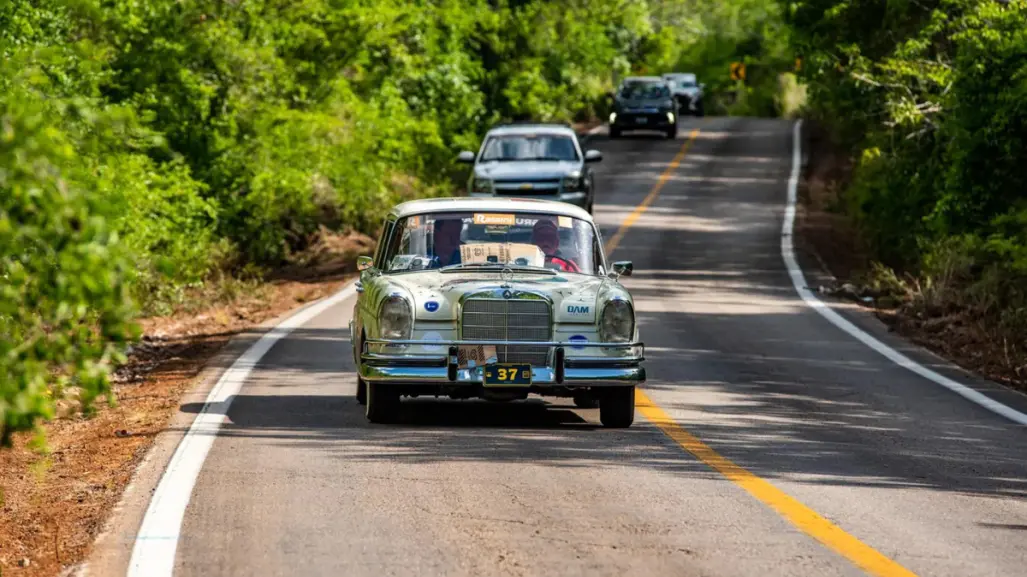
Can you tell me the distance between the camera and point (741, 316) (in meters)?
20.3

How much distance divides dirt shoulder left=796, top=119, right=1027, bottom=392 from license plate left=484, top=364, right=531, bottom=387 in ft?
19.6

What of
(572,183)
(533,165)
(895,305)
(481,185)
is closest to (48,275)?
(895,305)

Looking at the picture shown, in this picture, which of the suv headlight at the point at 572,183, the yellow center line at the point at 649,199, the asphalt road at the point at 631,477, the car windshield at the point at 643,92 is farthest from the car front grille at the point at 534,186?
the car windshield at the point at 643,92

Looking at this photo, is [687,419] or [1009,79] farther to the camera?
[1009,79]

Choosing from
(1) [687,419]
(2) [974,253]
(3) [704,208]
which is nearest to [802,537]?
(1) [687,419]

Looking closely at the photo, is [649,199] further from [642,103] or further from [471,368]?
[471,368]

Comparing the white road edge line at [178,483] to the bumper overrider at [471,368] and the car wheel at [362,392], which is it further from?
the bumper overrider at [471,368]

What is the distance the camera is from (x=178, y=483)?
30.3 feet

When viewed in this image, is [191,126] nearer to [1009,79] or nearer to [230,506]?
[1009,79]

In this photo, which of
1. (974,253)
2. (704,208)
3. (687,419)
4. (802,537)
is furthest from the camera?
(704,208)

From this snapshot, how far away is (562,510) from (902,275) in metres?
18.6

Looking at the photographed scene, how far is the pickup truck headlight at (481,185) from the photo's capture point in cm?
2652

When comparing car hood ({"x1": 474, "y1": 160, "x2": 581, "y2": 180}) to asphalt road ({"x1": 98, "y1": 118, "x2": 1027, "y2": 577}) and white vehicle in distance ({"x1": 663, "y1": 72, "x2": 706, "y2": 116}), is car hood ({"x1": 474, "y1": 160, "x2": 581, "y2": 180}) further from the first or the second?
white vehicle in distance ({"x1": 663, "y1": 72, "x2": 706, "y2": 116})

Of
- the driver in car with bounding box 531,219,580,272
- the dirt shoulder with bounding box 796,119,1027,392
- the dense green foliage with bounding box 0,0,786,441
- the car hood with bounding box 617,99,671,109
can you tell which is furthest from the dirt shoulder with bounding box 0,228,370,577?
the car hood with bounding box 617,99,671,109
